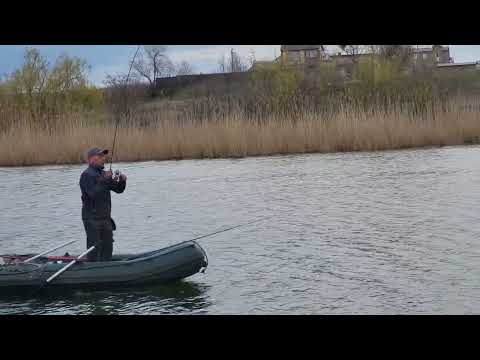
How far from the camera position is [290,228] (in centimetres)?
998

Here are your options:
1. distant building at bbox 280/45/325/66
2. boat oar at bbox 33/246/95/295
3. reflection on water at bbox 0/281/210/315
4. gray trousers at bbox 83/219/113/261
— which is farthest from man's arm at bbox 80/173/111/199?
distant building at bbox 280/45/325/66

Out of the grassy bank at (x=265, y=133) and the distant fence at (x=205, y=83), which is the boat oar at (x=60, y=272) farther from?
the distant fence at (x=205, y=83)

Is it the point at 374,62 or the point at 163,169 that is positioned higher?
the point at 374,62

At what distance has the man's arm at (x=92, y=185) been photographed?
6.31 meters

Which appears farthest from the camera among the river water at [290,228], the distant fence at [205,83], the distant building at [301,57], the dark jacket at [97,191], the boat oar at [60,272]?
the distant building at [301,57]

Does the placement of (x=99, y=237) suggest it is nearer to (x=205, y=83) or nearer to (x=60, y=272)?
(x=60, y=272)

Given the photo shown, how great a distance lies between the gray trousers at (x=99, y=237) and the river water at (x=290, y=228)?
0.35 meters

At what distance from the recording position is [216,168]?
50.6 feet

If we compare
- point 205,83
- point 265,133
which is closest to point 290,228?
point 265,133

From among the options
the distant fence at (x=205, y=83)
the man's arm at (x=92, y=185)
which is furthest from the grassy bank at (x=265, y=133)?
the man's arm at (x=92, y=185)
